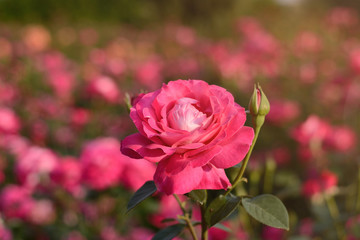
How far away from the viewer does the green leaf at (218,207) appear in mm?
441

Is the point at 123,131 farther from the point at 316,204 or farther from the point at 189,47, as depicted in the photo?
the point at 189,47

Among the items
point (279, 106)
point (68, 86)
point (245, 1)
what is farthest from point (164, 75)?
point (245, 1)

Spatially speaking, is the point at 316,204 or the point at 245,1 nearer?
the point at 316,204

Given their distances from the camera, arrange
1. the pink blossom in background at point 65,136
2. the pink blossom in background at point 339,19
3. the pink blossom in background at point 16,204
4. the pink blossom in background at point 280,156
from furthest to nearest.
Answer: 1. the pink blossom in background at point 339,19
2. the pink blossom in background at point 65,136
3. the pink blossom in background at point 280,156
4. the pink blossom in background at point 16,204

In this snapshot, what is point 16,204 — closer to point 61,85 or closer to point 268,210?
point 268,210

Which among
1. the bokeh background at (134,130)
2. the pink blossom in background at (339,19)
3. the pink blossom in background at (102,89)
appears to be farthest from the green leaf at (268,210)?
the pink blossom in background at (339,19)

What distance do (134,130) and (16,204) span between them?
3.91ft

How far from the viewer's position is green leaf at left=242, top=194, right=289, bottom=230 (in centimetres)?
43

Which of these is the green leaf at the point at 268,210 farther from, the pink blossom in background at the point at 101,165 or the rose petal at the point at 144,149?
the pink blossom in background at the point at 101,165

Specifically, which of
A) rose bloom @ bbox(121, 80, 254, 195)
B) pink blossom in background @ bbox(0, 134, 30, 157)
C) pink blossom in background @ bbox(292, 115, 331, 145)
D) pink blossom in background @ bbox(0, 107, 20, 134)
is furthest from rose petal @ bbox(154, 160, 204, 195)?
pink blossom in background @ bbox(0, 107, 20, 134)

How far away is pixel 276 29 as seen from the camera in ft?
20.6

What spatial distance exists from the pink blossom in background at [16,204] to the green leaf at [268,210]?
93 cm

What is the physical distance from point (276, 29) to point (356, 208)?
5709 millimetres

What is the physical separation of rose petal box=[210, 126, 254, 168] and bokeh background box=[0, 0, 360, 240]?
178 mm
